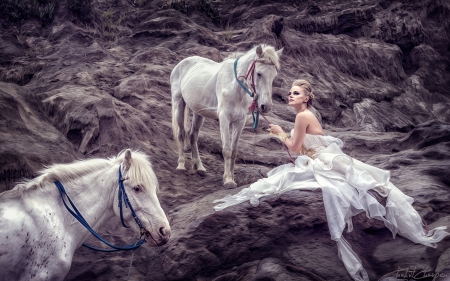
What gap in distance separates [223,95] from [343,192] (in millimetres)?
3104

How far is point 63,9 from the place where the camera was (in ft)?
47.8

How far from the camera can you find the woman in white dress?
13.5 ft

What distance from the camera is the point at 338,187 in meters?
4.38

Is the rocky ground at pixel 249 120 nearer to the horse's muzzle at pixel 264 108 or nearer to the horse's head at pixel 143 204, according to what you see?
the horse's head at pixel 143 204

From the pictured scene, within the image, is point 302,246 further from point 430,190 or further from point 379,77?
point 379,77

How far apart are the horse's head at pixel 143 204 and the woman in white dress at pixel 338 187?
44.8 inches

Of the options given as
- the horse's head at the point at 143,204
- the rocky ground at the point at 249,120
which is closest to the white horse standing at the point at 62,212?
the horse's head at the point at 143,204

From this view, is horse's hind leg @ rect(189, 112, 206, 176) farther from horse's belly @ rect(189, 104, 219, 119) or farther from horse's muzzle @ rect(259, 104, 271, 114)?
horse's muzzle @ rect(259, 104, 271, 114)

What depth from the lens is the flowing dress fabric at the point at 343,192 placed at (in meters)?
4.08

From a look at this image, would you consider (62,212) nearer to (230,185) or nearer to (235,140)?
(230,185)

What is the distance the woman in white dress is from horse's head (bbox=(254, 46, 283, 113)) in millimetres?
1000

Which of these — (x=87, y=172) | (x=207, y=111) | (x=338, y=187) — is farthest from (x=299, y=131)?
(x=207, y=111)

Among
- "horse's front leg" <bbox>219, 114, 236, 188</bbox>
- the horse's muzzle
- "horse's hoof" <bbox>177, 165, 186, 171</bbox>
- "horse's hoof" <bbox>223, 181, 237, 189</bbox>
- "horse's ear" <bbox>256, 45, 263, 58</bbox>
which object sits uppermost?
"horse's ear" <bbox>256, 45, 263, 58</bbox>

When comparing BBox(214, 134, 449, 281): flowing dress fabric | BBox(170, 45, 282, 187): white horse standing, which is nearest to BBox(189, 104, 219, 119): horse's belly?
BBox(170, 45, 282, 187): white horse standing
